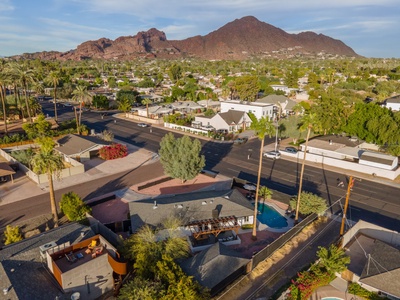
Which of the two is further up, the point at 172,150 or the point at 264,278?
the point at 172,150

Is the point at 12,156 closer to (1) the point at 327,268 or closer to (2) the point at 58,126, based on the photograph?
(2) the point at 58,126

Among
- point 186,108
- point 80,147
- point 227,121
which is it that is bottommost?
point 80,147

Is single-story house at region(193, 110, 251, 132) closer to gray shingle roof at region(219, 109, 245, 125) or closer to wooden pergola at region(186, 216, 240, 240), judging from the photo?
gray shingle roof at region(219, 109, 245, 125)

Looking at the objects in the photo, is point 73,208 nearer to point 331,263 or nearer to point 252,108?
point 331,263

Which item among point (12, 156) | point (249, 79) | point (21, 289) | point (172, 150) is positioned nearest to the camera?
point (21, 289)

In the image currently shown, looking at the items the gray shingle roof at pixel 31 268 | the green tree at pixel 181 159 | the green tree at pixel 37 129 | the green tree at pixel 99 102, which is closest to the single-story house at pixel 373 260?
the green tree at pixel 181 159


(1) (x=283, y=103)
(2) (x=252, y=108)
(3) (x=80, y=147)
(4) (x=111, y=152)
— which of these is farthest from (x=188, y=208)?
(1) (x=283, y=103)

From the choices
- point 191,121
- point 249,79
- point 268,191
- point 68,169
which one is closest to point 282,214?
point 268,191
